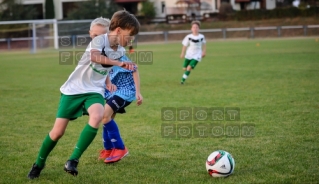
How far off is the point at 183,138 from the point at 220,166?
7.12 ft

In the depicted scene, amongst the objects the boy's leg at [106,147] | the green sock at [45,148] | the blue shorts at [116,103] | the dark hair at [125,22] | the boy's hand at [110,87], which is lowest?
the boy's leg at [106,147]

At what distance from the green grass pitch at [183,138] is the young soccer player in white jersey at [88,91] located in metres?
0.40

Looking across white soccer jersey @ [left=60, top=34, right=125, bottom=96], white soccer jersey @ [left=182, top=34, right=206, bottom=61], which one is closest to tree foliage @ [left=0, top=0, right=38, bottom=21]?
white soccer jersey @ [left=182, top=34, right=206, bottom=61]

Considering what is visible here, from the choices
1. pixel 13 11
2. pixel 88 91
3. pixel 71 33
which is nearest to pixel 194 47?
pixel 88 91

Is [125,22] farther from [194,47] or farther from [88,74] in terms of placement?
[194,47]

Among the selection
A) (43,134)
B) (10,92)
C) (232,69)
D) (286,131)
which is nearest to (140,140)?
(43,134)

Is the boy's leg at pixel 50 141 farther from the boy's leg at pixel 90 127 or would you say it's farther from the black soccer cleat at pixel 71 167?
the black soccer cleat at pixel 71 167

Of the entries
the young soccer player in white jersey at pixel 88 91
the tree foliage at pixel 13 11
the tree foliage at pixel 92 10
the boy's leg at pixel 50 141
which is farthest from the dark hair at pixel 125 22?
the tree foliage at pixel 13 11

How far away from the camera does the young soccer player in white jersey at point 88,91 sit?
521 centimetres

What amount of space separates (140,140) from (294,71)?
1053cm

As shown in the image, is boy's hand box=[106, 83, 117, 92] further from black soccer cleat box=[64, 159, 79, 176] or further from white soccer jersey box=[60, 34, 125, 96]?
black soccer cleat box=[64, 159, 79, 176]

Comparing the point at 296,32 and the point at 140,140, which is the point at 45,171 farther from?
the point at 296,32

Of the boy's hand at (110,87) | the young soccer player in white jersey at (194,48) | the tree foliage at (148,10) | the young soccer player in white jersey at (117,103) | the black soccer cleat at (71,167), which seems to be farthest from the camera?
the tree foliage at (148,10)

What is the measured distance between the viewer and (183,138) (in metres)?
7.34
